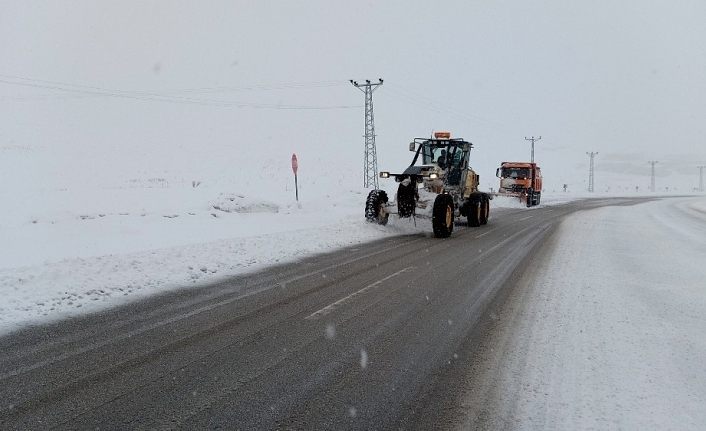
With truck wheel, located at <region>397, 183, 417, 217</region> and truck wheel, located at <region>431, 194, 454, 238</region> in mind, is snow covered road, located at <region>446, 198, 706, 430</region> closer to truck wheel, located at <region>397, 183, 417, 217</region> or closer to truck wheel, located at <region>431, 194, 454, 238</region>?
truck wheel, located at <region>431, 194, 454, 238</region>

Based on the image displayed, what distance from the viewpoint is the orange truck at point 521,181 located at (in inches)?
1232

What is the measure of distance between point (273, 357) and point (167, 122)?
10863 cm

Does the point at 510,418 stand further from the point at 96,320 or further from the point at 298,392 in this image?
the point at 96,320

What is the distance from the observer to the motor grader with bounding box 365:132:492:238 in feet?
44.7

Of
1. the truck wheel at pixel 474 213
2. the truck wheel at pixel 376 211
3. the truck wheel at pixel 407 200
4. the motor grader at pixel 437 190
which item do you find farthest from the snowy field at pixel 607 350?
the truck wheel at pixel 474 213

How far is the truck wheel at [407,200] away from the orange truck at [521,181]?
60.3ft

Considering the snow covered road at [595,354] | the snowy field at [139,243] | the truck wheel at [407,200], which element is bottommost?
the snow covered road at [595,354]

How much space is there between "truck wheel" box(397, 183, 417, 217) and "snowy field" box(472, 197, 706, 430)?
18.7ft

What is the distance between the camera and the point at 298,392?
365cm

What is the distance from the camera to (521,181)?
31.9 m

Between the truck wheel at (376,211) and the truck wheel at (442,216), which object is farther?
the truck wheel at (376,211)

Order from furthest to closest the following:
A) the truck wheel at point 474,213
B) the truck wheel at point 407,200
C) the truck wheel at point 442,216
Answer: the truck wheel at point 474,213 → the truck wheel at point 407,200 → the truck wheel at point 442,216

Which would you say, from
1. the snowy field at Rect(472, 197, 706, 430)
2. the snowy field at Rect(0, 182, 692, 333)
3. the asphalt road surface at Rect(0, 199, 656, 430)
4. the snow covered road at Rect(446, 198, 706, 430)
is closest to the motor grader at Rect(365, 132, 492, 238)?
the snowy field at Rect(0, 182, 692, 333)

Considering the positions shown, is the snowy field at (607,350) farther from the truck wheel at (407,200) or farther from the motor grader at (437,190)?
the truck wheel at (407,200)
